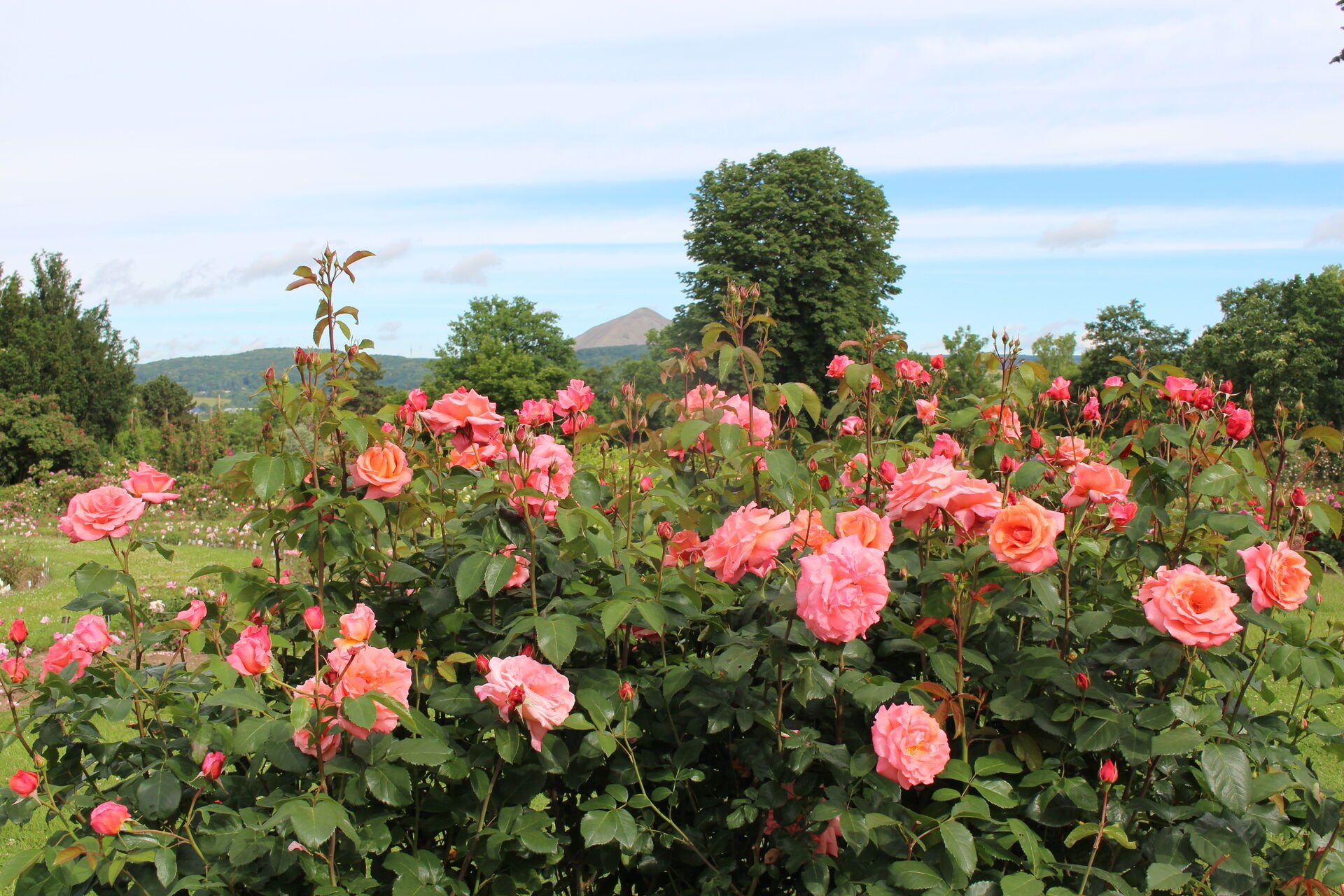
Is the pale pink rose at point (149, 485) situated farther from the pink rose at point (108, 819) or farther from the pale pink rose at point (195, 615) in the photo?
the pink rose at point (108, 819)

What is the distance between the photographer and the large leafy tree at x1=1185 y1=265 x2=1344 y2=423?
35.6m

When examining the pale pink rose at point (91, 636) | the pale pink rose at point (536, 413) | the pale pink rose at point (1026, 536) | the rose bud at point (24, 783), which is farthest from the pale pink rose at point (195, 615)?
the pale pink rose at point (1026, 536)

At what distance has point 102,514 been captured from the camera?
1801 mm

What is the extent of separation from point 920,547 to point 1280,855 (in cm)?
85

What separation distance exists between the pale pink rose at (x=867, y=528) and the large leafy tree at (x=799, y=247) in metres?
30.8

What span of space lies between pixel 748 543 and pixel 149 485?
125cm

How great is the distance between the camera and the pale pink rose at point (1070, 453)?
7.49 feet

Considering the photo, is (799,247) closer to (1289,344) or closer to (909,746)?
(1289,344)

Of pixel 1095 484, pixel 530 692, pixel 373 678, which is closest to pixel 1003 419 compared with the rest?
pixel 1095 484

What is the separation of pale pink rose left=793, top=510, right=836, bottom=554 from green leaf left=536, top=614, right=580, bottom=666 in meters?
0.49

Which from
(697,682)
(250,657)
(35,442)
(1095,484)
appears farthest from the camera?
(35,442)

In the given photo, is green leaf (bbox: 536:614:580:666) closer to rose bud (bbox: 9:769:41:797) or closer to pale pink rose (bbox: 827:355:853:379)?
rose bud (bbox: 9:769:41:797)

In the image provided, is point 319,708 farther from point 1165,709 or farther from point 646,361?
point 646,361

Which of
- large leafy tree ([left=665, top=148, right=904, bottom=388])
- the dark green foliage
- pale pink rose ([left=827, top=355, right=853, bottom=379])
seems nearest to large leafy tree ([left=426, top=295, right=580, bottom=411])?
large leafy tree ([left=665, top=148, right=904, bottom=388])
